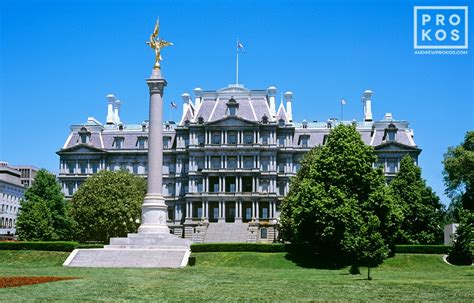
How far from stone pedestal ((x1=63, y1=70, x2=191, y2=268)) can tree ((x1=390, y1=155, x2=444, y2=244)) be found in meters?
23.6

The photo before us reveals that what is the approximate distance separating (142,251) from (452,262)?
26286 millimetres

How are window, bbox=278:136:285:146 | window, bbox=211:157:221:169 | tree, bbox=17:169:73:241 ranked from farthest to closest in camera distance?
1. window, bbox=278:136:285:146
2. window, bbox=211:157:221:169
3. tree, bbox=17:169:73:241

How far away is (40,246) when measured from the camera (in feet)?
192

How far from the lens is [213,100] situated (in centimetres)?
9994

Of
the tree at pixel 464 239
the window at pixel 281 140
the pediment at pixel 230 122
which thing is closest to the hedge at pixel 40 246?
the tree at pixel 464 239

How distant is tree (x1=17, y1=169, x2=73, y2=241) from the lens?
6969 cm

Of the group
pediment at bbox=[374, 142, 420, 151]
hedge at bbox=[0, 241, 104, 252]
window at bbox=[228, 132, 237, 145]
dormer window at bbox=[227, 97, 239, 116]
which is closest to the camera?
hedge at bbox=[0, 241, 104, 252]

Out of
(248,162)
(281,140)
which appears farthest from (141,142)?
(281,140)

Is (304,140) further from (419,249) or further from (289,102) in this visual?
(419,249)

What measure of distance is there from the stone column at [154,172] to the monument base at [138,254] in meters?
1.27

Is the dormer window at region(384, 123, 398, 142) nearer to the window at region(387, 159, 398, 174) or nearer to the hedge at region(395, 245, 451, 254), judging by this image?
the window at region(387, 159, 398, 174)

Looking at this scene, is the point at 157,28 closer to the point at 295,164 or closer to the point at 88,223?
the point at 88,223

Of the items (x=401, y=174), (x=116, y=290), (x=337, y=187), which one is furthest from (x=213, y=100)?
(x=116, y=290)

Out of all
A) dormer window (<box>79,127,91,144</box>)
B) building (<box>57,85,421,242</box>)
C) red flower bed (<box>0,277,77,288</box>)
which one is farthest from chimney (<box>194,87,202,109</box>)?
red flower bed (<box>0,277,77,288</box>)
